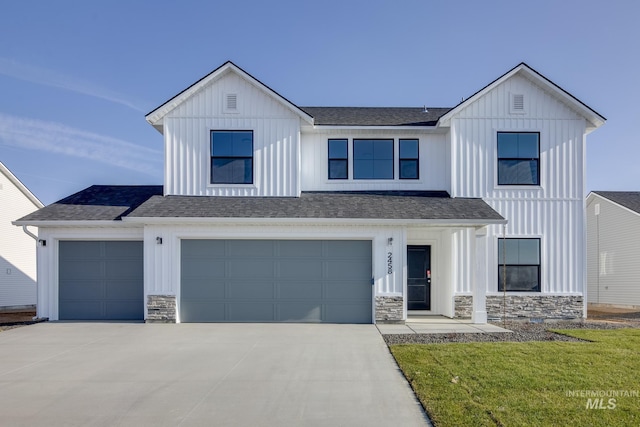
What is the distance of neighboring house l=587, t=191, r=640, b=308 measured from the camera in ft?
60.8

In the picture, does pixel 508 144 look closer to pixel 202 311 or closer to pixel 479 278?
pixel 479 278

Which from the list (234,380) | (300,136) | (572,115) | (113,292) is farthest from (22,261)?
(572,115)

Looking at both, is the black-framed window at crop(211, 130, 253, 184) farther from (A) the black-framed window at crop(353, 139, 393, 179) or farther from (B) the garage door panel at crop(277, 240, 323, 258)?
(A) the black-framed window at crop(353, 139, 393, 179)

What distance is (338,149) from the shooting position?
14.4 metres

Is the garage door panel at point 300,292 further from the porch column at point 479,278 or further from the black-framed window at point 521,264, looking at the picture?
the black-framed window at point 521,264

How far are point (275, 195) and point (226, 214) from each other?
1870 millimetres

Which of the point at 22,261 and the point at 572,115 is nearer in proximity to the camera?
the point at 572,115

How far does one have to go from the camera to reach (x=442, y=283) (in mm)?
14062

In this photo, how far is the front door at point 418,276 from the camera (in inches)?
564

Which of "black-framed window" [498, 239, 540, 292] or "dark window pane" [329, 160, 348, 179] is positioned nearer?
"black-framed window" [498, 239, 540, 292]

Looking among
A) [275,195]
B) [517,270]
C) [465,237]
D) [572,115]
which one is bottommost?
[517,270]

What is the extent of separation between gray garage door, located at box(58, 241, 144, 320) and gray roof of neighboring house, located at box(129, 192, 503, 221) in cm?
180

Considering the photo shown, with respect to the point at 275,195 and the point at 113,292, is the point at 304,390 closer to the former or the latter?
the point at 275,195

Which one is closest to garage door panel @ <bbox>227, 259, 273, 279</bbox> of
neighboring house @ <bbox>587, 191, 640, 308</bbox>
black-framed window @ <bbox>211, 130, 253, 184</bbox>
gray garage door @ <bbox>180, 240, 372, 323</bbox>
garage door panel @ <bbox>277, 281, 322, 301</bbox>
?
gray garage door @ <bbox>180, 240, 372, 323</bbox>
